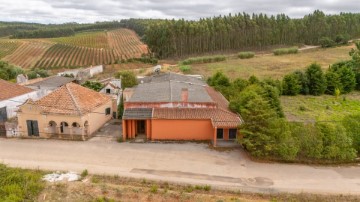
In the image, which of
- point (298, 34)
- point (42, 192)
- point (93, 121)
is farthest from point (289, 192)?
point (298, 34)

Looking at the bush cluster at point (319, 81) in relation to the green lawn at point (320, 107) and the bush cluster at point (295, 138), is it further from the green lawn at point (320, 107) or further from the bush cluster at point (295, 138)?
the bush cluster at point (295, 138)

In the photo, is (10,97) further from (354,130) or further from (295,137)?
(354,130)

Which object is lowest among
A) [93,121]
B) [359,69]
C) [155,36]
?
[93,121]

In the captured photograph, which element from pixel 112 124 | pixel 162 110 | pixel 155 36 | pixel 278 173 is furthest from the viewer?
pixel 155 36

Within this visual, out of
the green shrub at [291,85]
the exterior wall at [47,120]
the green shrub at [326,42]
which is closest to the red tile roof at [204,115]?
the exterior wall at [47,120]

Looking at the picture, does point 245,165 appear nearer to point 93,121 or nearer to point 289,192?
point 289,192

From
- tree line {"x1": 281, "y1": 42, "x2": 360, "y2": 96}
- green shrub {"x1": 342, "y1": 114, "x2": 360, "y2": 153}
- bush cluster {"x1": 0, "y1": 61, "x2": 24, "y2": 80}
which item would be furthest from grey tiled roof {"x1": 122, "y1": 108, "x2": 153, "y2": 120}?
bush cluster {"x1": 0, "y1": 61, "x2": 24, "y2": 80}

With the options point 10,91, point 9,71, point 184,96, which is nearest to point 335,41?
point 184,96

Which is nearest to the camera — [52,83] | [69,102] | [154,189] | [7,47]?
[154,189]
